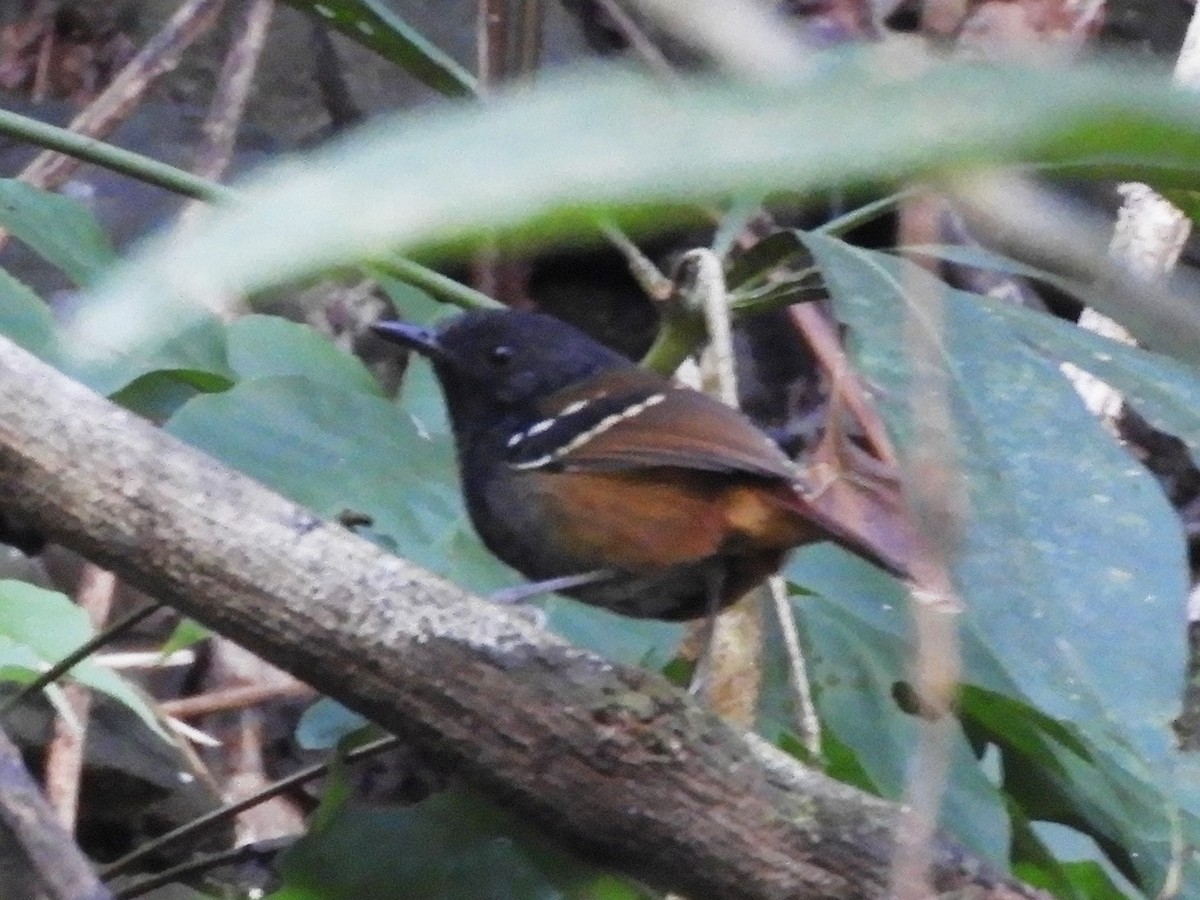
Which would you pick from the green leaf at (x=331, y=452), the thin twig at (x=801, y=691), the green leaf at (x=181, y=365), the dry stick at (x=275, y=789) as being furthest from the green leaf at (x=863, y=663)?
the green leaf at (x=181, y=365)

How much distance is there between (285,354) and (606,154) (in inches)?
89.6

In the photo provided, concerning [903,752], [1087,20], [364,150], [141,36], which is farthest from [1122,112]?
[141,36]

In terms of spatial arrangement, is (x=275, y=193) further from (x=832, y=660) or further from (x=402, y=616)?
(x=832, y=660)

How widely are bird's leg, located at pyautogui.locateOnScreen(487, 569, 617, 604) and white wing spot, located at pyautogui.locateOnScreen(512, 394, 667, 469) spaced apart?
172 mm

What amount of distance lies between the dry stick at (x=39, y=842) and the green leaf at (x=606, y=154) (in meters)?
1.90

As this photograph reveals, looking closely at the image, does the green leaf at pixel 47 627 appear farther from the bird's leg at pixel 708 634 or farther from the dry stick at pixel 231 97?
the dry stick at pixel 231 97

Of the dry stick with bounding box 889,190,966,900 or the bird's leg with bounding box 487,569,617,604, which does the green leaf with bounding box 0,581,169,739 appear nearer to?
the bird's leg with bounding box 487,569,617,604

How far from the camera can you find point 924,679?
49 centimetres

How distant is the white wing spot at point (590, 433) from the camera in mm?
2227

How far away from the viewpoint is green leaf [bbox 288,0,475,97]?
2.40 meters

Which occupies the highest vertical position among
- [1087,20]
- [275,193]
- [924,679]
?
[275,193]

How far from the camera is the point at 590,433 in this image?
7.52ft

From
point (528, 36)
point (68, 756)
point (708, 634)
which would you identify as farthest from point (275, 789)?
point (528, 36)

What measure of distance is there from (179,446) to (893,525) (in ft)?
2.30
